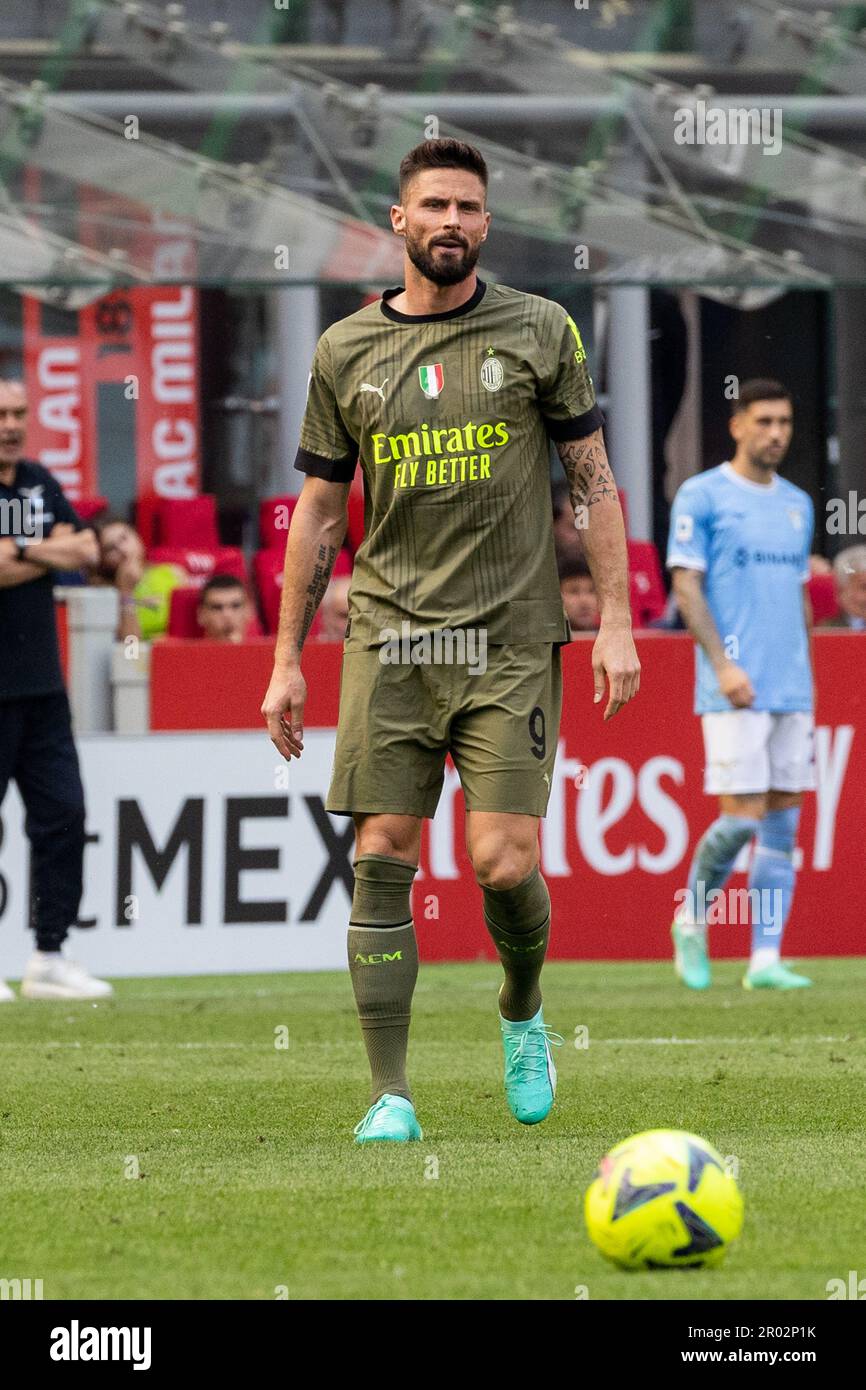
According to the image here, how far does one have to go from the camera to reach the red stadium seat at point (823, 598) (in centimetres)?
1415

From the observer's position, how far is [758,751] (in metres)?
10.2

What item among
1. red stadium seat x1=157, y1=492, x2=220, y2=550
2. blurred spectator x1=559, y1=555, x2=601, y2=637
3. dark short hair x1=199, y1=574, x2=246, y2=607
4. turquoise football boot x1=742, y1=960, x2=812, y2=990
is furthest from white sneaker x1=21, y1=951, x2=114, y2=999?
red stadium seat x1=157, y1=492, x2=220, y2=550

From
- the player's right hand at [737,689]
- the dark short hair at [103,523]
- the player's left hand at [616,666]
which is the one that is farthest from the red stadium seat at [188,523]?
the player's left hand at [616,666]

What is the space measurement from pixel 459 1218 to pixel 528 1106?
1348 mm

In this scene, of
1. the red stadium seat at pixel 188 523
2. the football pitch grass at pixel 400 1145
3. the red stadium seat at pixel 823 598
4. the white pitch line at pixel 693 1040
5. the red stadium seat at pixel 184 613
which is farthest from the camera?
the red stadium seat at pixel 188 523

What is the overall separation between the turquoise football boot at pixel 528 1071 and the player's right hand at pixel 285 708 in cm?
86

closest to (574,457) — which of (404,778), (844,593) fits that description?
(404,778)

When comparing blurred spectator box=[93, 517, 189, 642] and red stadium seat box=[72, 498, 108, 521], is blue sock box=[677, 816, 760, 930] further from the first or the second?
red stadium seat box=[72, 498, 108, 521]

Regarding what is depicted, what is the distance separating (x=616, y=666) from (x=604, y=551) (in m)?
0.30

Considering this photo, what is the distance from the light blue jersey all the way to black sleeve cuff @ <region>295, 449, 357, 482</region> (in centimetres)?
448

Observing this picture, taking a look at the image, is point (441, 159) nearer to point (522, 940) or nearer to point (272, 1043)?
point (522, 940)

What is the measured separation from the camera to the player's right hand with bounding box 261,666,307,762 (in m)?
5.87

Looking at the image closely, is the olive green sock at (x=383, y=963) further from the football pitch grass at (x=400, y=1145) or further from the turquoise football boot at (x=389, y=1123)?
the football pitch grass at (x=400, y=1145)
